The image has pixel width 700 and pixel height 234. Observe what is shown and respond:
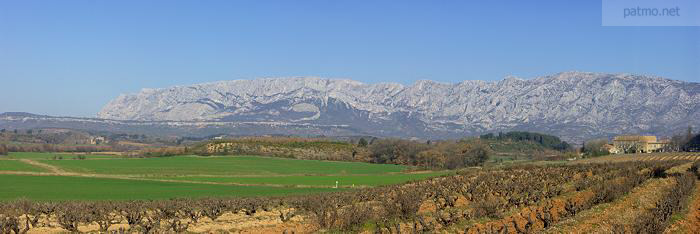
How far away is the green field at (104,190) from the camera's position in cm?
6281

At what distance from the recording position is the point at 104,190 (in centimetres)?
7025

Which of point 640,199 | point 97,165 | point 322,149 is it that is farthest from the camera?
point 322,149

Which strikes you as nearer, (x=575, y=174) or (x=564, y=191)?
(x=564, y=191)

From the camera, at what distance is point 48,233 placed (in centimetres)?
3472

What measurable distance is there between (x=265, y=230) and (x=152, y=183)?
52.0 metres

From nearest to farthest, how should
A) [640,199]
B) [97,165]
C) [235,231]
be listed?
1. [235,231]
2. [640,199]
3. [97,165]

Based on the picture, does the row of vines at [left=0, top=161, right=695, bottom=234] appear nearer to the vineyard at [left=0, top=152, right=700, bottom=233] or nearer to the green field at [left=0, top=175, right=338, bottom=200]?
the vineyard at [left=0, top=152, right=700, bottom=233]

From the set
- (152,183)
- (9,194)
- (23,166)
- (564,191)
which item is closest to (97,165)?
(23,166)

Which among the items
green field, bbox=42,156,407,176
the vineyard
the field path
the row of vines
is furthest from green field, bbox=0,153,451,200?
the vineyard

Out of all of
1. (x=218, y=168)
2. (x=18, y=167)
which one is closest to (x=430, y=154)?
(x=218, y=168)

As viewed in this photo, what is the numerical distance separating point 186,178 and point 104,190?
1049 inches

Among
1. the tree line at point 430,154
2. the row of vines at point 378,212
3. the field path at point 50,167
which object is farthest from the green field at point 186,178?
the row of vines at point 378,212

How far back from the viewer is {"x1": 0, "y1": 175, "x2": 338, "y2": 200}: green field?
62812mm

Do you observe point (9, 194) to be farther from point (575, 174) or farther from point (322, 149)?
point (322, 149)
